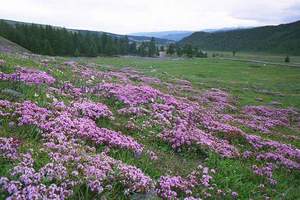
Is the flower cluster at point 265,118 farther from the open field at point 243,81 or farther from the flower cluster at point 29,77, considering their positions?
the flower cluster at point 29,77

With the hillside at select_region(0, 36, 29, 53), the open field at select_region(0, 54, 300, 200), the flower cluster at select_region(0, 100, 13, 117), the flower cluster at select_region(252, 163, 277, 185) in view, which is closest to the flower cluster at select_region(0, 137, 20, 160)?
the open field at select_region(0, 54, 300, 200)

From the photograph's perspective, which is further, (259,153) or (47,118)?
(259,153)

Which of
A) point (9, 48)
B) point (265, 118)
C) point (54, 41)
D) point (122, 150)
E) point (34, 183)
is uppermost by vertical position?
point (54, 41)

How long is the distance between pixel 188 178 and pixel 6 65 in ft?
37.4

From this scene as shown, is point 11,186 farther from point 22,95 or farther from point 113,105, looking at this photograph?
point 113,105

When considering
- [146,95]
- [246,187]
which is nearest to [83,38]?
[146,95]

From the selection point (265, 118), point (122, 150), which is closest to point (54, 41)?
point (265, 118)

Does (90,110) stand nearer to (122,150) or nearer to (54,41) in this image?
(122,150)

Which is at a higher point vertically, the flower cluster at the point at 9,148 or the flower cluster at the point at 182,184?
the flower cluster at the point at 9,148

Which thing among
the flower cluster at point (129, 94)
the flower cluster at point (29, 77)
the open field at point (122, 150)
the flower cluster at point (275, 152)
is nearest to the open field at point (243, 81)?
the flower cluster at point (129, 94)

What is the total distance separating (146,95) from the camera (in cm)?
1914

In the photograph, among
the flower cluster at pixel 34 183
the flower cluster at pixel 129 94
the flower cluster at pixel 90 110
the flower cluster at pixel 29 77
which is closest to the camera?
the flower cluster at pixel 34 183

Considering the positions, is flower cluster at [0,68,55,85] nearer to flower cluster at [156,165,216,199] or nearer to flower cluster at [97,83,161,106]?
flower cluster at [97,83,161,106]

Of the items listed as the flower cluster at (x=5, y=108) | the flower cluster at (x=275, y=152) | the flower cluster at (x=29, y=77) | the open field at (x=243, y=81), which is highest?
the flower cluster at (x=29, y=77)
